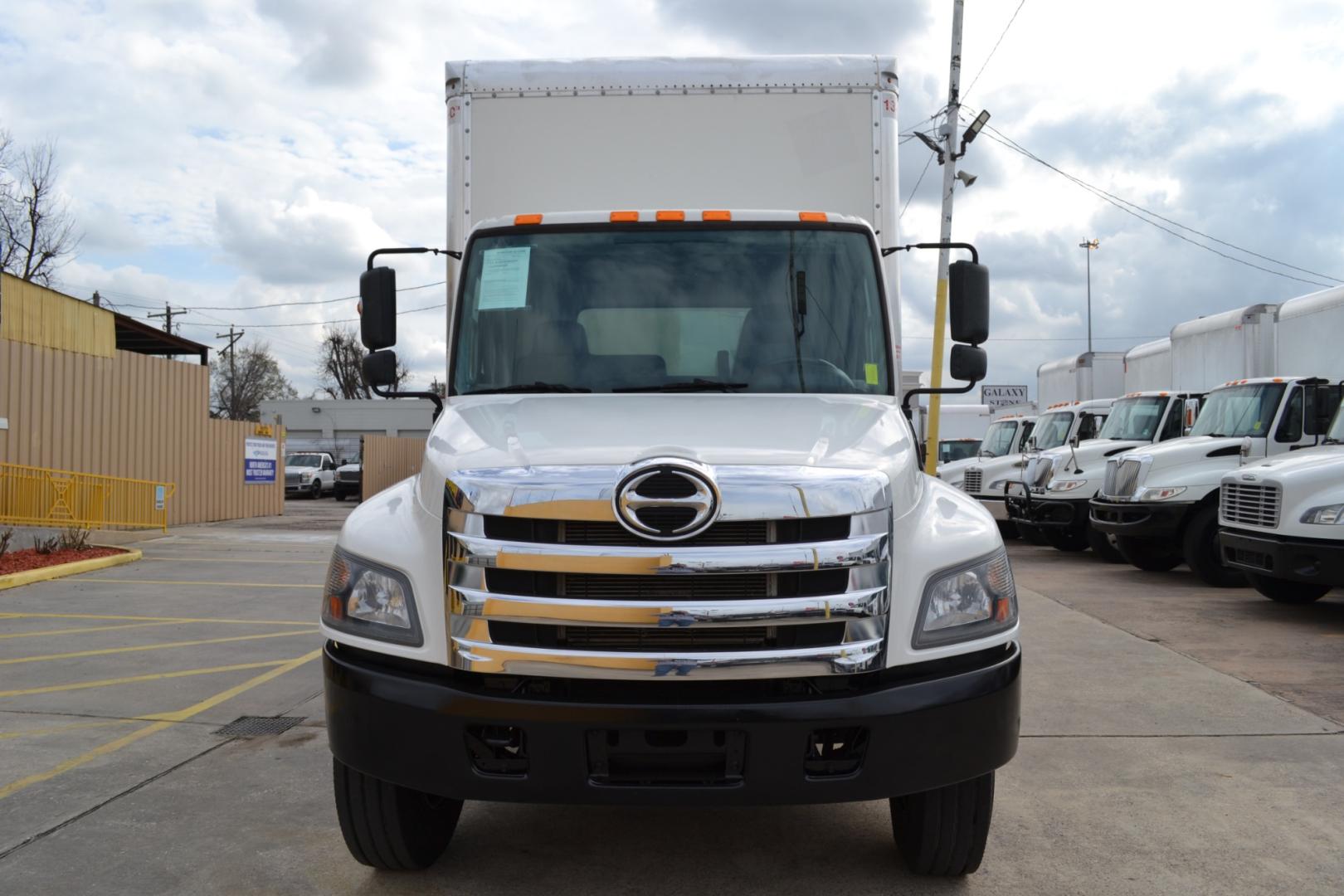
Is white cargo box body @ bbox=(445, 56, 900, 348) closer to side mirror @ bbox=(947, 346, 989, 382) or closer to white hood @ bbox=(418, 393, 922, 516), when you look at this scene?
side mirror @ bbox=(947, 346, 989, 382)

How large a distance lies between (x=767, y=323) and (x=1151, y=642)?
18.3 ft

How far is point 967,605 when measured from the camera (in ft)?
11.0

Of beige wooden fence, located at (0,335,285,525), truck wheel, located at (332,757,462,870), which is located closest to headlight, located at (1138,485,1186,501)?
truck wheel, located at (332,757,462,870)

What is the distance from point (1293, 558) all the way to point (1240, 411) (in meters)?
4.36

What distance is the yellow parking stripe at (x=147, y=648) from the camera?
781 cm

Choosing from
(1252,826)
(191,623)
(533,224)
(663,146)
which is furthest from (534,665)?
(191,623)

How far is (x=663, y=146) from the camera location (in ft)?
18.9

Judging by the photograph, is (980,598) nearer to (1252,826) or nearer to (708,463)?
(708,463)

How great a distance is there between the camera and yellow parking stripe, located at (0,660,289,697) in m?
6.77

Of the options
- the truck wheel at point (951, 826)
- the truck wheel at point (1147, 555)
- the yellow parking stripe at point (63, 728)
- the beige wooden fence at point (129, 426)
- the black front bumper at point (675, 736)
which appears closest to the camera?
the black front bumper at point (675, 736)

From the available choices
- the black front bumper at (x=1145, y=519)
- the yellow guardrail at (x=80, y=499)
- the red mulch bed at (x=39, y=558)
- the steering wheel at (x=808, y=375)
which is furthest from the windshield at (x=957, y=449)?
the steering wheel at (x=808, y=375)

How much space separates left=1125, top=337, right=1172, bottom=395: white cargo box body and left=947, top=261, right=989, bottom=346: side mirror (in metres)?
13.3

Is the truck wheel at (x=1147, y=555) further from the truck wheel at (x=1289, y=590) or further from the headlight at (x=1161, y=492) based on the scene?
the truck wheel at (x=1289, y=590)

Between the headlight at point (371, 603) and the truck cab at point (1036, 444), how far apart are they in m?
14.9
